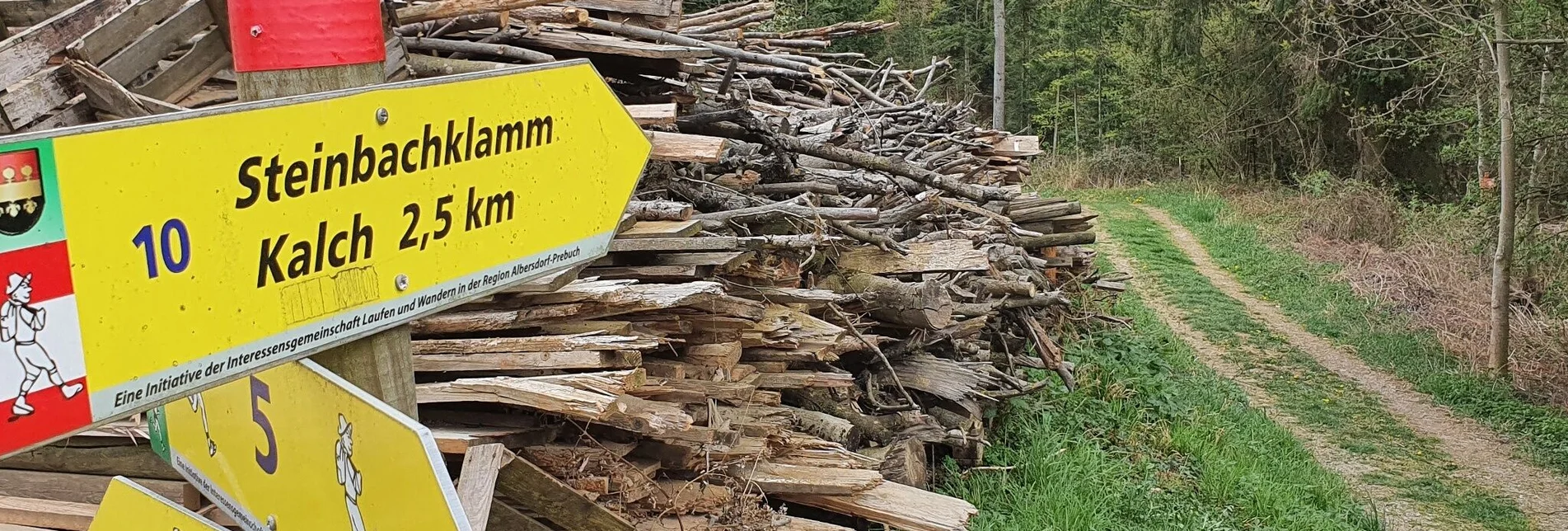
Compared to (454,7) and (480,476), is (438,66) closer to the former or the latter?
(454,7)

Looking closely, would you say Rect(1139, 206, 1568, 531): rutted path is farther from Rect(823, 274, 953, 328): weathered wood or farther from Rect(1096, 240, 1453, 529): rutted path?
Rect(823, 274, 953, 328): weathered wood

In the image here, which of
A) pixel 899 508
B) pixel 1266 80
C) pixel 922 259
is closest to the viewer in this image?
pixel 899 508

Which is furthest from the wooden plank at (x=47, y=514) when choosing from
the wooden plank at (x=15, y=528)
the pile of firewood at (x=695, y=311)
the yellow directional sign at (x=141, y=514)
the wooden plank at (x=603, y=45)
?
the wooden plank at (x=603, y=45)

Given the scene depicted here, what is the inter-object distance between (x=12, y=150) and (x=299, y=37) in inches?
20.1

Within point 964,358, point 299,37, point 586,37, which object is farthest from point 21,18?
point 964,358

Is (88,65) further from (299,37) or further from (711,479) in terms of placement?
(299,37)

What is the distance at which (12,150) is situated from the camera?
51.5 inches

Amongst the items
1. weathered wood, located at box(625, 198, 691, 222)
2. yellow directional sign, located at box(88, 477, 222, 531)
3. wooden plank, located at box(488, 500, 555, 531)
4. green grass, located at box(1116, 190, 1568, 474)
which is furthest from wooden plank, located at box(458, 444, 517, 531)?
green grass, located at box(1116, 190, 1568, 474)

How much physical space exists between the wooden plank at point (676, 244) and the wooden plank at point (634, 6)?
7.28 ft

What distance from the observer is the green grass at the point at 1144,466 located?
692cm

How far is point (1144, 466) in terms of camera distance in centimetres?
802

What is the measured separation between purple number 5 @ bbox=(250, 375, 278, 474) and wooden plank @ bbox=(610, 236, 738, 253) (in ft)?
8.74

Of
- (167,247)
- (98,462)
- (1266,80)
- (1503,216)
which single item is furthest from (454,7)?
(1266,80)

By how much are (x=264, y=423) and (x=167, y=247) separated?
1.63 ft
